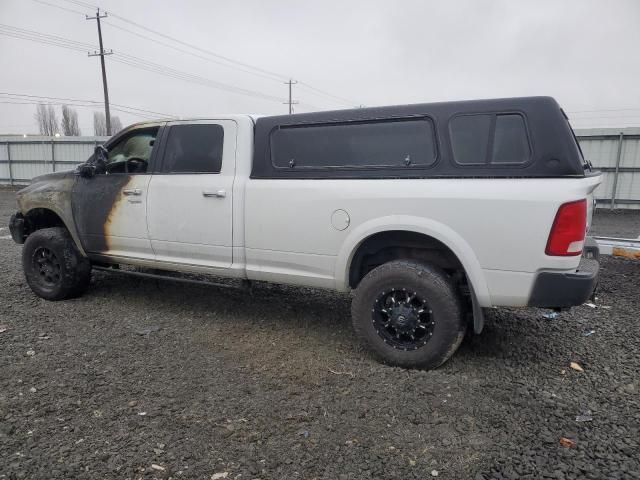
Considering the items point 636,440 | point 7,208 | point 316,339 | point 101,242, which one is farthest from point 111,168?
point 7,208

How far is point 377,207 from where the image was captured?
3346 mm

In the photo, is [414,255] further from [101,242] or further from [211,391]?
[101,242]

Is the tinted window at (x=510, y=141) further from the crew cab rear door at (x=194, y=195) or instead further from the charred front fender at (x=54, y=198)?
the charred front fender at (x=54, y=198)

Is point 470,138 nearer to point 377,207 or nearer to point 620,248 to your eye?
point 377,207

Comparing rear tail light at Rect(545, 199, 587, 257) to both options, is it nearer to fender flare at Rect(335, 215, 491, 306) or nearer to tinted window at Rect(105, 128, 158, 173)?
fender flare at Rect(335, 215, 491, 306)

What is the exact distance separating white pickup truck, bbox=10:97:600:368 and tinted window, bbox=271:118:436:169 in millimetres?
10

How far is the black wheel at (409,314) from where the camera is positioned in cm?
321

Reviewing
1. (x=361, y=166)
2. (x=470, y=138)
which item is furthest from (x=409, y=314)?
(x=470, y=138)

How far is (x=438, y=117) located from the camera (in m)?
3.23

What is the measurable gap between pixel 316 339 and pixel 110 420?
1809 millimetres

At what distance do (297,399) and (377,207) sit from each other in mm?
1448

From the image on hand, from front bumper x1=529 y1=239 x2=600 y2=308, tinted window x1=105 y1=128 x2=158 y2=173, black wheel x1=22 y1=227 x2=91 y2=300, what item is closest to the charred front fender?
black wheel x1=22 y1=227 x2=91 y2=300

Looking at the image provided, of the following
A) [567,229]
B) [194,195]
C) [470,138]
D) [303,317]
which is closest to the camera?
[567,229]

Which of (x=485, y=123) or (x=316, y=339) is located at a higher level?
(x=485, y=123)
